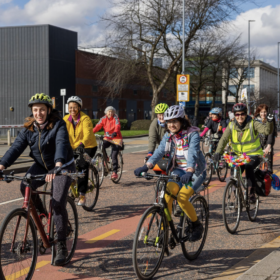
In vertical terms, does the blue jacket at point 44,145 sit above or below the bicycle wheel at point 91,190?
above

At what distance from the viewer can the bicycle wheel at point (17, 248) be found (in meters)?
3.55

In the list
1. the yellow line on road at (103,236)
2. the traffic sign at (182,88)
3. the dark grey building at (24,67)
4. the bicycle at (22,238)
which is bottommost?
the yellow line on road at (103,236)

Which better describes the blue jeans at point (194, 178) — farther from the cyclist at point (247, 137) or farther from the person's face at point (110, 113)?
the person's face at point (110, 113)

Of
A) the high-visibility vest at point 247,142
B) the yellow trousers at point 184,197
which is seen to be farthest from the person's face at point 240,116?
the yellow trousers at point 184,197

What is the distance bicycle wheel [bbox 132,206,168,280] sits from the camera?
3730 mm

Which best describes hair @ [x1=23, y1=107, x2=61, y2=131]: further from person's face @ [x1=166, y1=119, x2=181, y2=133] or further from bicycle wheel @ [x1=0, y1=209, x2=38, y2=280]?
person's face @ [x1=166, y1=119, x2=181, y2=133]

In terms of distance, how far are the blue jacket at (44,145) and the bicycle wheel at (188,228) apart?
1.40 m

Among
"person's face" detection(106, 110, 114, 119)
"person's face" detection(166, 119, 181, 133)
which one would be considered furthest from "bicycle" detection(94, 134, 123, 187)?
"person's face" detection(166, 119, 181, 133)

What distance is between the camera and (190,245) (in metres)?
4.54

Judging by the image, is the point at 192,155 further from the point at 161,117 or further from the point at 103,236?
the point at 161,117

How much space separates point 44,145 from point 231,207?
9.10ft

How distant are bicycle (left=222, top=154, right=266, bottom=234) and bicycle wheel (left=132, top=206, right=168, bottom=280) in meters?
1.75

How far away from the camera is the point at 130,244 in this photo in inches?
203

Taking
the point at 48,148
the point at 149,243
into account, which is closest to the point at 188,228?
the point at 149,243
